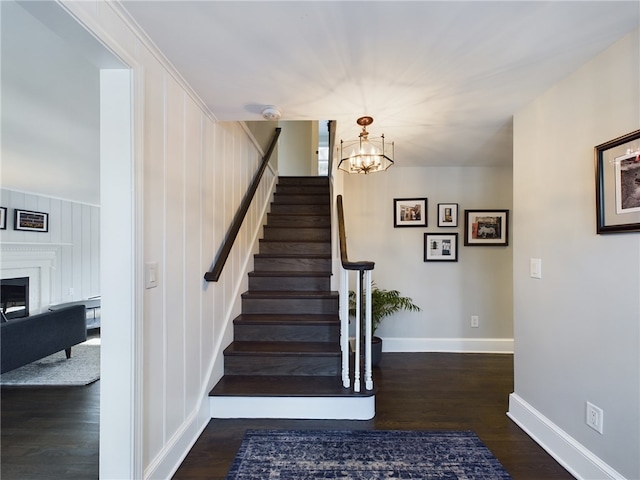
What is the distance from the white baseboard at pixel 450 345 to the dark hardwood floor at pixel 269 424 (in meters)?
0.46

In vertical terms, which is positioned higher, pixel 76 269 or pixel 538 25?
pixel 538 25

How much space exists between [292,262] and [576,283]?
221cm

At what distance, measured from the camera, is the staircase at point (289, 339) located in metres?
1.95

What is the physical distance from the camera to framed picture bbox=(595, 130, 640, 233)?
49.5 inches

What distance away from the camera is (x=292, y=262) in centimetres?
306

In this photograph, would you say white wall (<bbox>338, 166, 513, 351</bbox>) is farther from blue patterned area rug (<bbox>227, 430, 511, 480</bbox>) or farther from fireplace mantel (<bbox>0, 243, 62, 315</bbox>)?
fireplace mantel (<bbox>0, 243, 62, 315</bbox>)

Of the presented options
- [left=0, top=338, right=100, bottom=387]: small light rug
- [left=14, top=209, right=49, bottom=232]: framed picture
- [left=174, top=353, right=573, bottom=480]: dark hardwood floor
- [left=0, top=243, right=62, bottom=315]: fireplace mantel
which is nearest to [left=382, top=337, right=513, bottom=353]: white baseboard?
[left=174, top=353, right=573, bottom=480]: dark hardwood floor

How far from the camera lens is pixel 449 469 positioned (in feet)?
5.03

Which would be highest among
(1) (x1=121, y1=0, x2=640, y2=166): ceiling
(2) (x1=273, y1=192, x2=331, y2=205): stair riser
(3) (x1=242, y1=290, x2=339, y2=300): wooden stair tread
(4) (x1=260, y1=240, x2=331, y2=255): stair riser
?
(1) (x1=121, y1=0, x2=640, y2=166): ceiling

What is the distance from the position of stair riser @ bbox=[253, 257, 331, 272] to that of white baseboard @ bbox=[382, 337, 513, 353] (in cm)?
117

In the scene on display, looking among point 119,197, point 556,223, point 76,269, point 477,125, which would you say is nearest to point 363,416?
point 556,223

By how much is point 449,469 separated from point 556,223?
1.45m

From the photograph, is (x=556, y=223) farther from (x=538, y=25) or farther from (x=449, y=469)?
(x=449, y=469)

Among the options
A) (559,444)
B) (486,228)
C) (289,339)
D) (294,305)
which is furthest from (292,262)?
(559,444)
